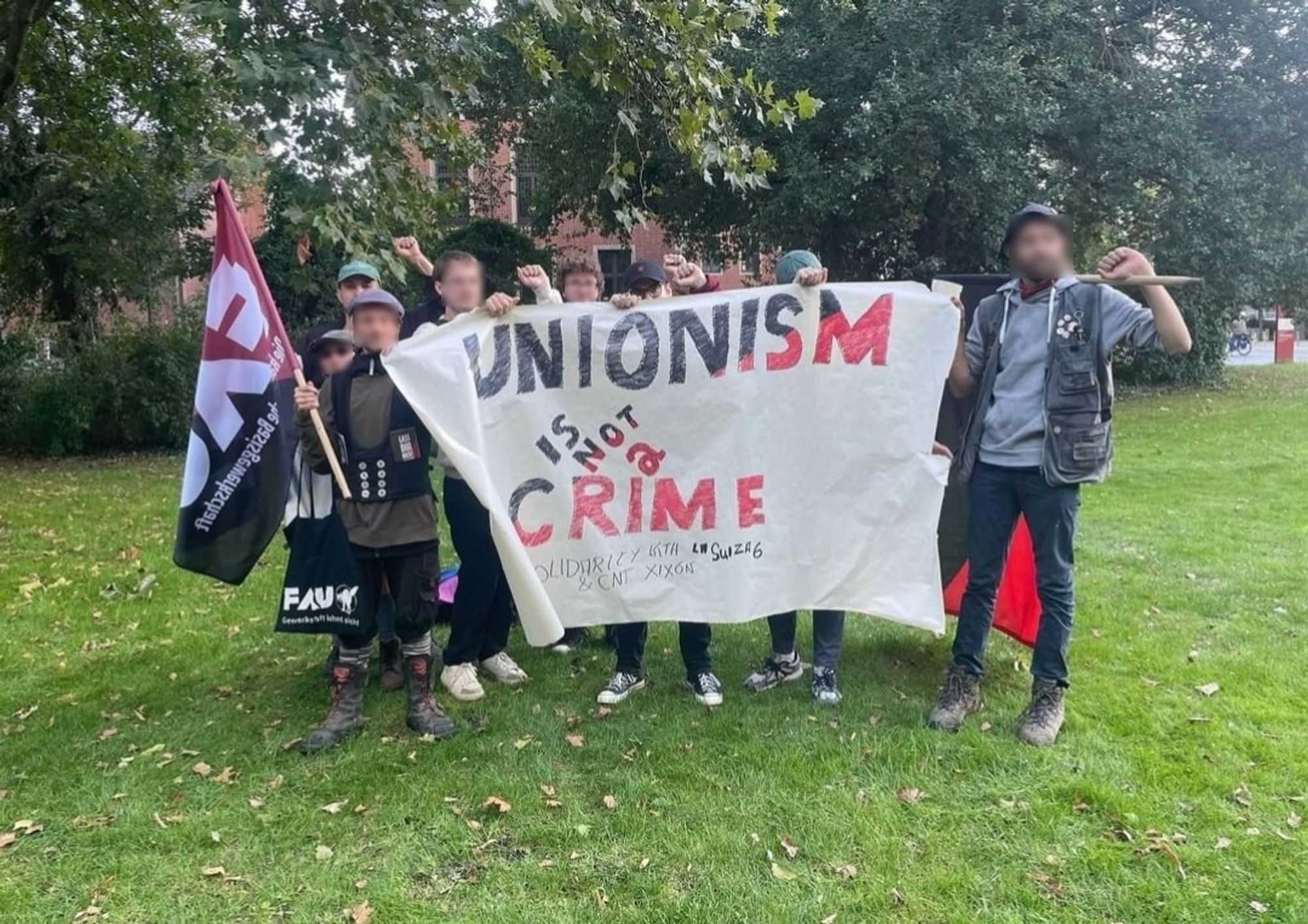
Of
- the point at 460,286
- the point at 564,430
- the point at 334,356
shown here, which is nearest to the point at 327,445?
the point at 334,356

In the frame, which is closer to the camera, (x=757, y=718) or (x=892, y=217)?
(x=757, y=718)

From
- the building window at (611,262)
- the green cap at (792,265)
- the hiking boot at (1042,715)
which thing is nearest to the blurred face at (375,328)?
the green cap at (792,265)

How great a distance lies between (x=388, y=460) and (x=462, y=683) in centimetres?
123

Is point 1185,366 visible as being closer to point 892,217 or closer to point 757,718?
point 892,217

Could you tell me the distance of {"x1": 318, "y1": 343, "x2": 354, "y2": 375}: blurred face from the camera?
4789 millimetres

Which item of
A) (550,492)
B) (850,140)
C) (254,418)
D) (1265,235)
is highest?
(850,140)

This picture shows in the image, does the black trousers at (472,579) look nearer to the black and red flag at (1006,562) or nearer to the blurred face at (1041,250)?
the black and red flag at (1006,562)

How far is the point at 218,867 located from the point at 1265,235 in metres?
18.2

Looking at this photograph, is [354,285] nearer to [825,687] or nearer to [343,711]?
[343,711]

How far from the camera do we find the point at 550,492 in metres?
4.46

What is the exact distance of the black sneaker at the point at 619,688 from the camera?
479cm

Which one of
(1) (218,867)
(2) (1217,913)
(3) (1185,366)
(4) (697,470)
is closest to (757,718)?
(4) (697,470)

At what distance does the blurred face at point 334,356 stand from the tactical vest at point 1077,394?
3.15 metres

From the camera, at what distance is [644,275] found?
4.77 meters
